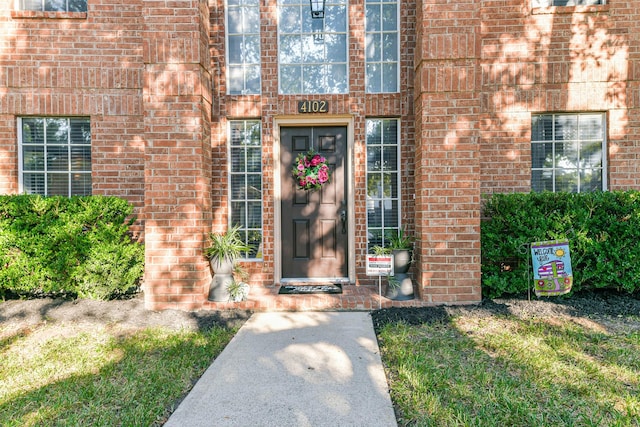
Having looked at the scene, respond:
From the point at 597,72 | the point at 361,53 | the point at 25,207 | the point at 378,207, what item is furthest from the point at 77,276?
the point at 597,72

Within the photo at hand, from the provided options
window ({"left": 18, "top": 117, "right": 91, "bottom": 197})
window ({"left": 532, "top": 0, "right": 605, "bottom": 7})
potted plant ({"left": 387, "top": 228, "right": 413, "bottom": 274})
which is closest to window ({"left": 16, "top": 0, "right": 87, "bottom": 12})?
window ({"left": 18, "top": 117, "right": 91, "bottom": 197})

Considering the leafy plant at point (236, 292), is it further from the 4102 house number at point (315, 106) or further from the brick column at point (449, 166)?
the 4102 house number at point (315, 106)

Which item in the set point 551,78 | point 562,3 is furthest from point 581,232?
point 562,3

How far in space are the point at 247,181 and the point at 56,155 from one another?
288cm

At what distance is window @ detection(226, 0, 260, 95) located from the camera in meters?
5.02

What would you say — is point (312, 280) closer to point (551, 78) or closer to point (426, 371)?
point (426, 371)

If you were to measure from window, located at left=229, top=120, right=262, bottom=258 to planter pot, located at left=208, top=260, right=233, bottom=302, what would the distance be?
68cm

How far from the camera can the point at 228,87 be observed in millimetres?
5031

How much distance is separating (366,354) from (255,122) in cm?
362

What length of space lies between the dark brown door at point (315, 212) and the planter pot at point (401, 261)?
0.94 meters

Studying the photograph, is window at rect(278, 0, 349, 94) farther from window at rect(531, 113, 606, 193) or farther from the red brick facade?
window at rect(531, 113, 606, 193)

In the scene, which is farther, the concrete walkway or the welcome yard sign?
the welcome yard sign

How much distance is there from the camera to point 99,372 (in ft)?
9.16

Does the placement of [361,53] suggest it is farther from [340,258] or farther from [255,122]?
[340,258]
